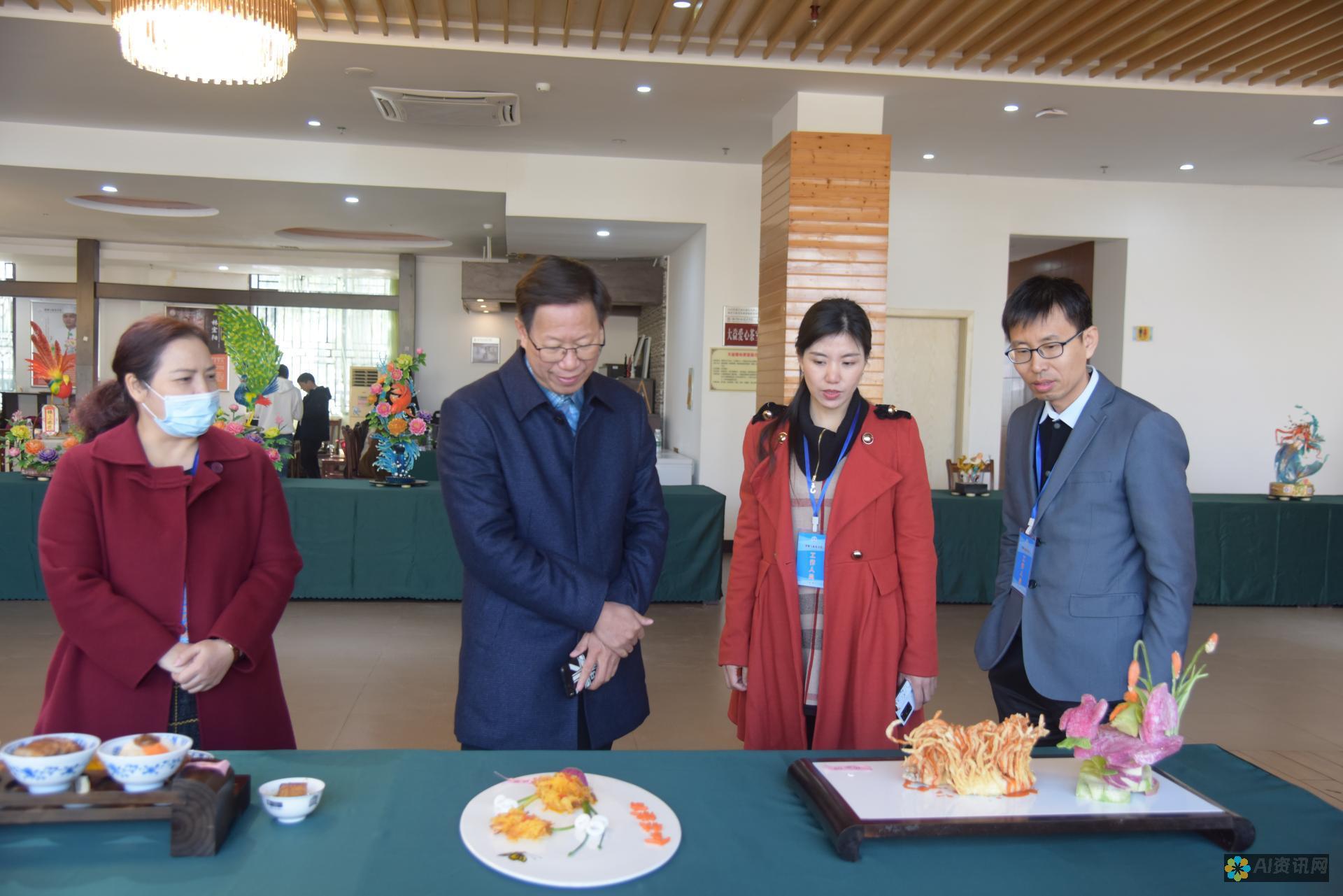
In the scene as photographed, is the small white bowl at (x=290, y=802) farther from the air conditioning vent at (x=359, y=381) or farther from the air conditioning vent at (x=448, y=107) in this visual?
the air conditioning vent at (x=359, y=381)

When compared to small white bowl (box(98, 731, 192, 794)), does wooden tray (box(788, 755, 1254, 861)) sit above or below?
below

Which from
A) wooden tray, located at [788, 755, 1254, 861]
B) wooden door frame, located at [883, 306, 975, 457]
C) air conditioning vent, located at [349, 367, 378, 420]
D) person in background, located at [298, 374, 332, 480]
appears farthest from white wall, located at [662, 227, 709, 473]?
wooden tray, located at [788, 755, 1254, 861]

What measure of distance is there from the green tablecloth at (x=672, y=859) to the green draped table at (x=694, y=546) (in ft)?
15.3

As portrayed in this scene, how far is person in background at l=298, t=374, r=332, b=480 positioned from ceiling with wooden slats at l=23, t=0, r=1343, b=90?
6.74 m

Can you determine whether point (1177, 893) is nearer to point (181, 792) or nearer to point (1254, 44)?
point (181, 792)

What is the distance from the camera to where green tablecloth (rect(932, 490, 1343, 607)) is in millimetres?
6613

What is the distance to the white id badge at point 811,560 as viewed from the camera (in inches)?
89.4

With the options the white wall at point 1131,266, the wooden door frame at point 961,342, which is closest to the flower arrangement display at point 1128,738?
the white wall at point 1131,266

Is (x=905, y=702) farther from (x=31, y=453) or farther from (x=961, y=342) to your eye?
(x=961, y=342)

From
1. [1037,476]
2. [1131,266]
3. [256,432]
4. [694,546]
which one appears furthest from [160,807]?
[1131,266]

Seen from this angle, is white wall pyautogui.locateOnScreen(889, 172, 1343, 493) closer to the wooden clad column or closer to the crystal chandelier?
the wooden clad column

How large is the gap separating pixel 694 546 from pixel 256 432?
9.45 feet

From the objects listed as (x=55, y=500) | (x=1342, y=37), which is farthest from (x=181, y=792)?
(x=1342, y=37)

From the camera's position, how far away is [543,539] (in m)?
2.01
